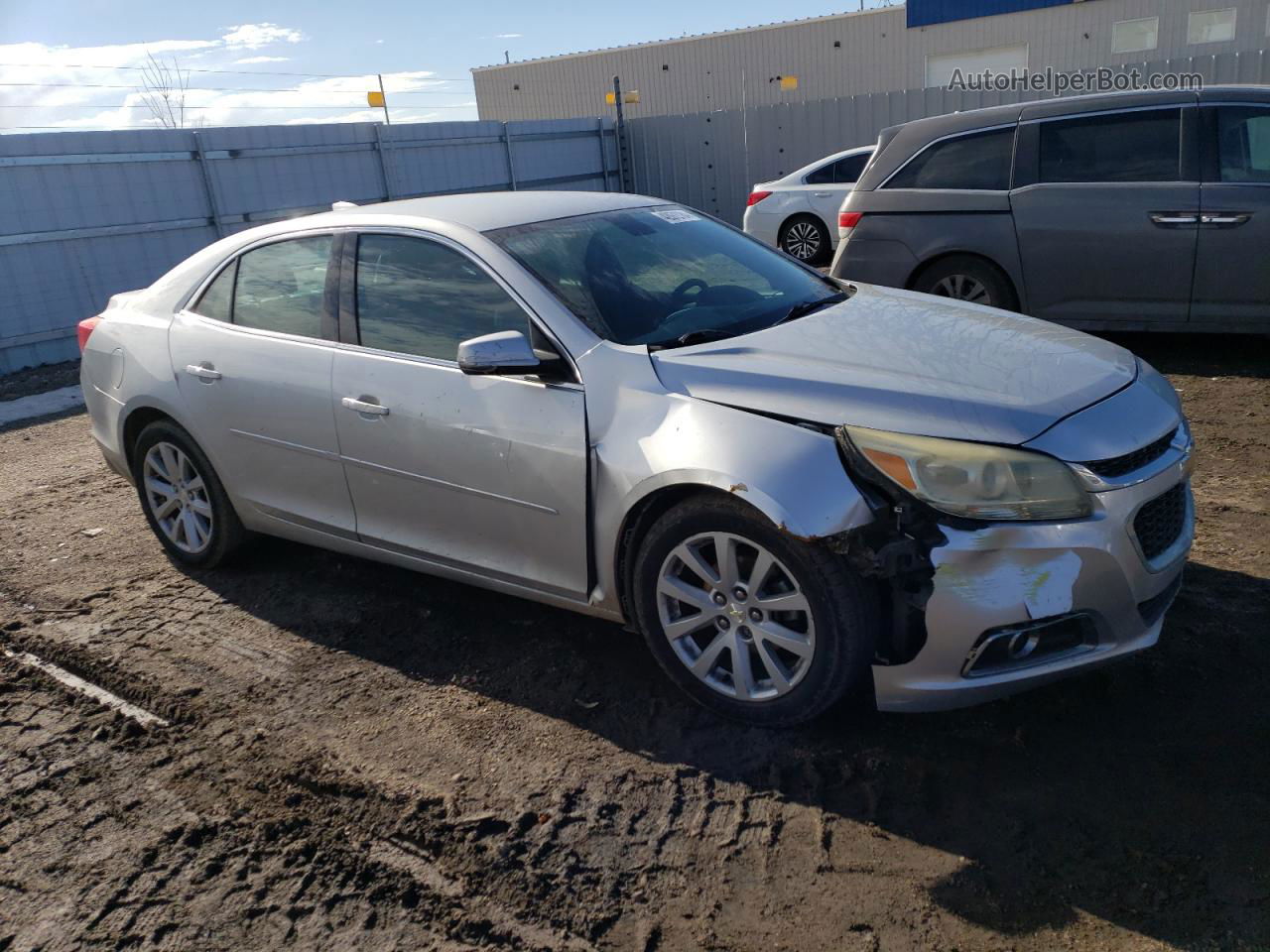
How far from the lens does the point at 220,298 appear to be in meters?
4.61

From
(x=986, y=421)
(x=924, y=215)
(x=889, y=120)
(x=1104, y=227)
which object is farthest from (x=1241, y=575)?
(x=889, y=120)

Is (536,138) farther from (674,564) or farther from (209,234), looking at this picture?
(674,564)

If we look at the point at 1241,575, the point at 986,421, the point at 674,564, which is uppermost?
the point at 986,421

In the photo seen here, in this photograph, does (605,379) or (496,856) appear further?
(605,379)

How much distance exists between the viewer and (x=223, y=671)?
4016 mm

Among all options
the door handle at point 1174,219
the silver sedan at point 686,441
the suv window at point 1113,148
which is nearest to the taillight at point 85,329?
the silver sedan at point 686,441

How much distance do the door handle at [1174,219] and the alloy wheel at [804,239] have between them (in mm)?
7257

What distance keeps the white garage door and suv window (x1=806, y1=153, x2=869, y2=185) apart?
16193mm

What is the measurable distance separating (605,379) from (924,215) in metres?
4.86

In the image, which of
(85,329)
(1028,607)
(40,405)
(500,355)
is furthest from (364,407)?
(40,405)

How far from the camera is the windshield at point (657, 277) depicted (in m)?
3.71

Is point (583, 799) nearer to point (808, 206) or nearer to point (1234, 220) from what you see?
point (1234, 220)

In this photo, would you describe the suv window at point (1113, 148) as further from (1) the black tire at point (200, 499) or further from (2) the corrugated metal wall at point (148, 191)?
(2) the corrugated metal wall at point (148, 191)

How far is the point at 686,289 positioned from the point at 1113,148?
4.56 meters
